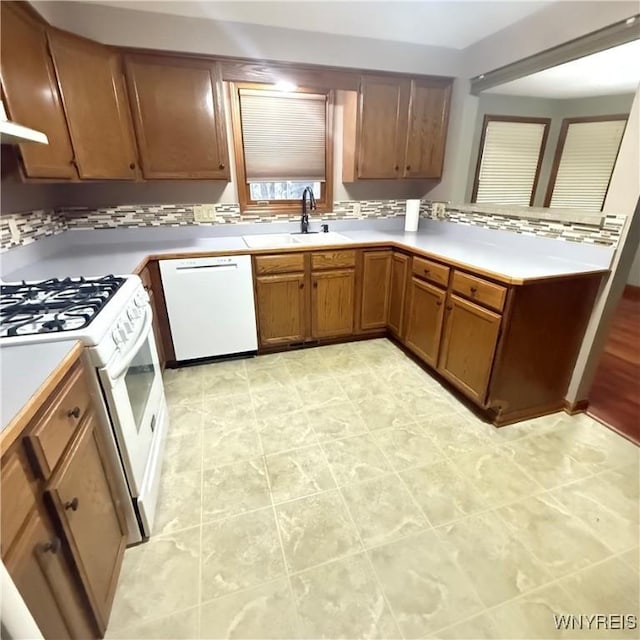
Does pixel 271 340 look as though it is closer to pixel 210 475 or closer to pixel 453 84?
pixel 210 475

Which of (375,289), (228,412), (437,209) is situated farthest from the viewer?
(437,209)

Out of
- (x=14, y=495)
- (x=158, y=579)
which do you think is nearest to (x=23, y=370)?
(x=14, y=495)

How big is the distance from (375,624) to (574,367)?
1800 mm

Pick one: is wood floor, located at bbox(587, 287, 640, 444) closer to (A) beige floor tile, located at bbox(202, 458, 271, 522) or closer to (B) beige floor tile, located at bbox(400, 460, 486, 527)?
(B) beige floor tile, located at bbox(400, 460, 486, 527)

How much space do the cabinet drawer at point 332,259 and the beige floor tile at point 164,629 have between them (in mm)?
2098

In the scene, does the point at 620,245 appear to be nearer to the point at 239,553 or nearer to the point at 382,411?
the point at 382,411

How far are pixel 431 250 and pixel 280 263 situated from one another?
108 centimetres

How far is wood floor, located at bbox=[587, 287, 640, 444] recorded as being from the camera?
A: 209 cm

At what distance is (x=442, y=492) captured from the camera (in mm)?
1612

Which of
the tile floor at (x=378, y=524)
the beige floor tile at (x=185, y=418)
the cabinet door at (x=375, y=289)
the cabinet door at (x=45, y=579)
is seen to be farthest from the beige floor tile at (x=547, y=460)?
the cabinet door at (x=45, y=579)

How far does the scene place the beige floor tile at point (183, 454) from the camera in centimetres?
176

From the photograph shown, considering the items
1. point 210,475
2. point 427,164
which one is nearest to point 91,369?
point 210,475

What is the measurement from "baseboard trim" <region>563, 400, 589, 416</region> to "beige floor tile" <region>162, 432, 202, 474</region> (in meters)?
2.19

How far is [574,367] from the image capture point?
2.10 metres
